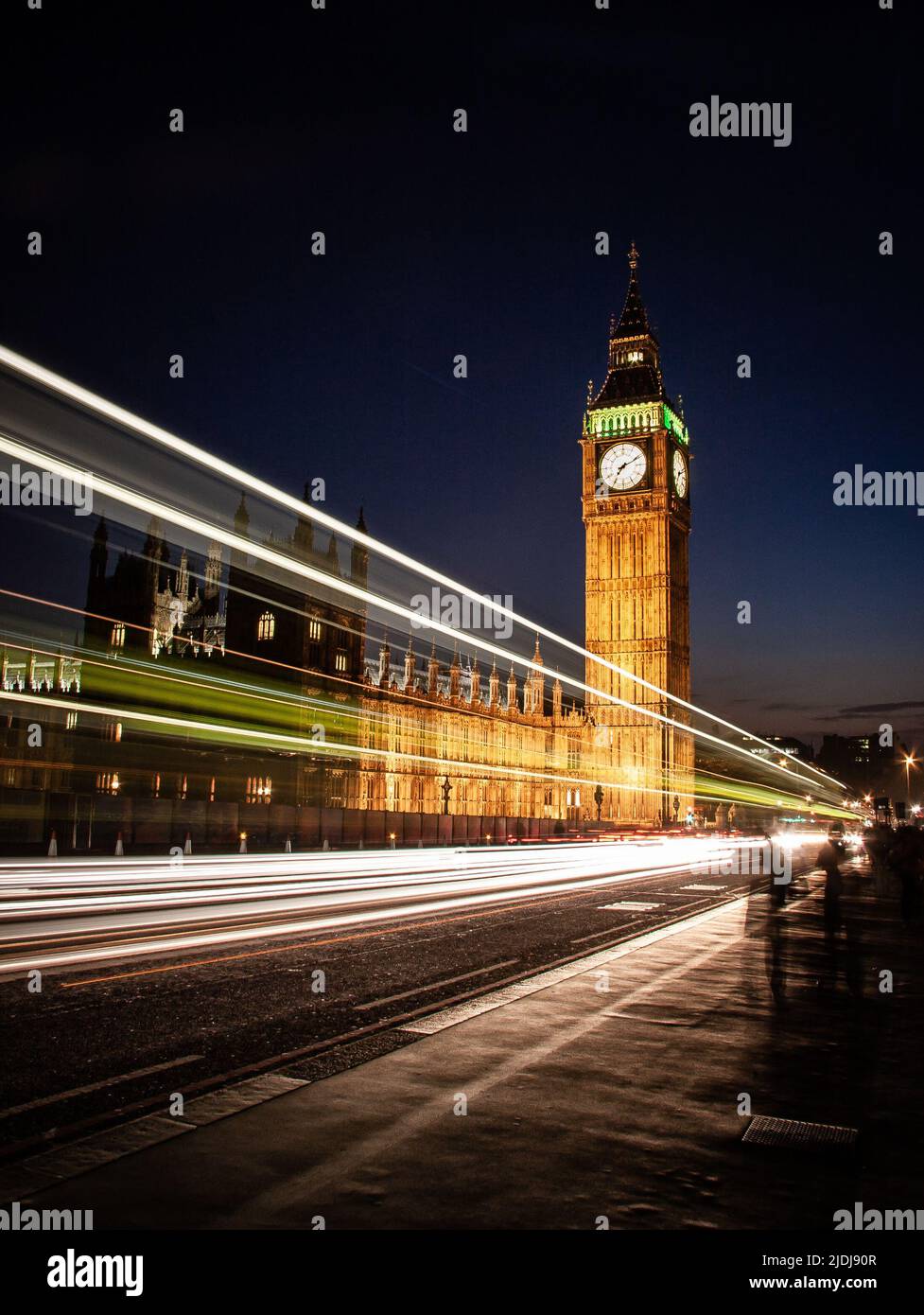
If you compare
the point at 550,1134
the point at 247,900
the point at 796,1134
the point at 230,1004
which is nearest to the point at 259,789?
the point at 247,900

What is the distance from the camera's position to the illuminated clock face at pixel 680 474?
312 ft

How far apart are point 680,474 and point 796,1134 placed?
96221mm

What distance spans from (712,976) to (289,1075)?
6082 mm

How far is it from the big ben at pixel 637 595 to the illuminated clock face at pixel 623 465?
0.09m

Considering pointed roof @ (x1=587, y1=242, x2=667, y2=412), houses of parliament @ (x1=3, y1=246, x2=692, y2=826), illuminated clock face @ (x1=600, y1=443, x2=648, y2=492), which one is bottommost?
houses of parliament @ (x1=3, y1=246, x2=692, y2=826)

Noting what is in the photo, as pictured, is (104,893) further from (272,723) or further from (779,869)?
(272,723)

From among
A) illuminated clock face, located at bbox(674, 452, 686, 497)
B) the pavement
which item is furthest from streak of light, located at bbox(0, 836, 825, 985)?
illuminated clock face, located at bbox(674, 452, 686, 497)

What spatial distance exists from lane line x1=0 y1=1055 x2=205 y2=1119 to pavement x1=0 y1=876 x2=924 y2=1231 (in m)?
0.80

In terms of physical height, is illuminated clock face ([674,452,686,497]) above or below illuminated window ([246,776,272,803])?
above

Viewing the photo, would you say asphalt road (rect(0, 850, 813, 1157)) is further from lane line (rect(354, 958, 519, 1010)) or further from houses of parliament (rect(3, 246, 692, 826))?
houses of parliament (rect(3, 246, 692, 826))

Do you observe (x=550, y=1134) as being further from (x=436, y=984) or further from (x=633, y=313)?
(x=633, y=313)

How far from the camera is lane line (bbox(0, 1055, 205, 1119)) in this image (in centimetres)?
585

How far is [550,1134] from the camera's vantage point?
554 cm

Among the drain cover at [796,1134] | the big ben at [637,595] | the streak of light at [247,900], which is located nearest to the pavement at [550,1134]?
the drain cover at [796,1134]
